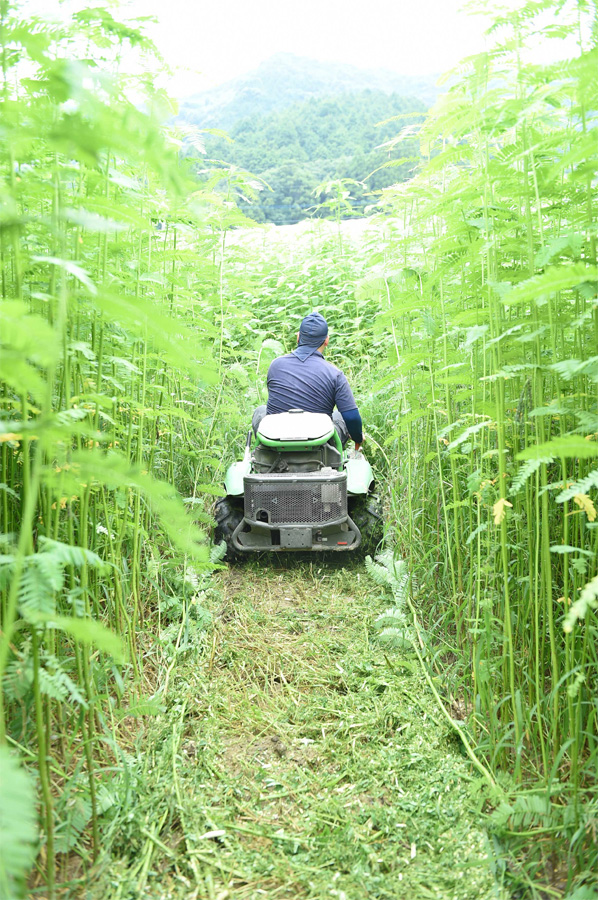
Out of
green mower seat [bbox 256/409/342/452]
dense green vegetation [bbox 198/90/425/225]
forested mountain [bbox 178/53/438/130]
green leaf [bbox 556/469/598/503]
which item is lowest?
green mower seat [bbox 256/409/342/452]

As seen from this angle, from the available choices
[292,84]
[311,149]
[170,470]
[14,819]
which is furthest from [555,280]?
[292,84]

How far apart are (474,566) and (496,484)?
0.34 metres

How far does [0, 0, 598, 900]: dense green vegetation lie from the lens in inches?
51.3

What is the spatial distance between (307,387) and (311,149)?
19729mm

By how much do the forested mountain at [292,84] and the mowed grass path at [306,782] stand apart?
51326mm

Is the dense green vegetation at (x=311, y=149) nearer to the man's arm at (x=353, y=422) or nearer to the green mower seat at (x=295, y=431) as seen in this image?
the man's arm at (x=353, y=422)

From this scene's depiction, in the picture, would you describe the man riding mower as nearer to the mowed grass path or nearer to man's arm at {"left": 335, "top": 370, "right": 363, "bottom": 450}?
man's arm at {"left": 335, "top": 370, "right": 363, "bottom": 450}

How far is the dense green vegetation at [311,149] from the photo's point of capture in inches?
561

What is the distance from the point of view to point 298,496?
3934 mm

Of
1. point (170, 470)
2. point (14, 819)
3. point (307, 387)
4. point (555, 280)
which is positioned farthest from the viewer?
point (307, 387)

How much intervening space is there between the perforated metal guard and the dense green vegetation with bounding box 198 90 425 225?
5.10 m

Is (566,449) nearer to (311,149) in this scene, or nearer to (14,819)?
(14,819)

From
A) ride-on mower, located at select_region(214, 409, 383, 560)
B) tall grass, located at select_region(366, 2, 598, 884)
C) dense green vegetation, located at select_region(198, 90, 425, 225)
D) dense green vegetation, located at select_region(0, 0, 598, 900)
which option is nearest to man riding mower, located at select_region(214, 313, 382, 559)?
ride-on mower, located at select_region(214, 409, 383, 560)

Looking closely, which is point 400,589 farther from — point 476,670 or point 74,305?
point 74,305
